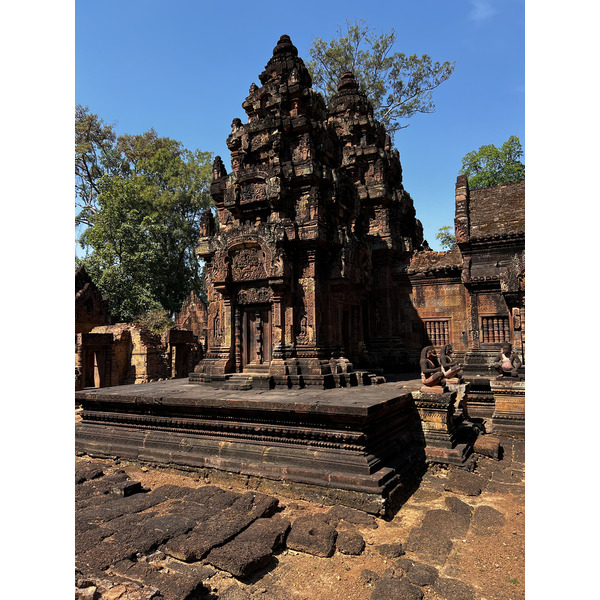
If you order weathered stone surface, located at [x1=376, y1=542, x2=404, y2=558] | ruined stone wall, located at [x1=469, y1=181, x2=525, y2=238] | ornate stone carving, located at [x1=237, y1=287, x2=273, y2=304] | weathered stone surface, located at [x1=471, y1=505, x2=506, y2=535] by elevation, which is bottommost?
weathered stone surface, located at [x1=471, y1=505, x2=506, y2=535]

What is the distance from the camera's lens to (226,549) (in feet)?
12.6

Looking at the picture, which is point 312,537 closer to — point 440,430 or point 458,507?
point 458,507

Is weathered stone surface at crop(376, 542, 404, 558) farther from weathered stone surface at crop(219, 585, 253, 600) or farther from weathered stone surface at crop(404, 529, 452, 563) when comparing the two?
weathered stone surface at crop(219, 585, 253, 600)

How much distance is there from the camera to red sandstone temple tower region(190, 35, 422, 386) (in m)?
9.21

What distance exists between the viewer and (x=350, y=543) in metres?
4.14

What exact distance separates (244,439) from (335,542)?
8.71ft

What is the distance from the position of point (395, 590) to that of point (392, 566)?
0.49 m

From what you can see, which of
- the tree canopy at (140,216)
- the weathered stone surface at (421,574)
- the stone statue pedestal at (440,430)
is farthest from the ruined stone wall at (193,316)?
the weathered stone surface at (421,574)

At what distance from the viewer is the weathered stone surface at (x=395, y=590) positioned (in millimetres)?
3287

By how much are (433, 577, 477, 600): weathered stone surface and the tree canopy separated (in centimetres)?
2179

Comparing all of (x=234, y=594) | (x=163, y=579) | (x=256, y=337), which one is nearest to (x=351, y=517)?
(x=234, y=594)

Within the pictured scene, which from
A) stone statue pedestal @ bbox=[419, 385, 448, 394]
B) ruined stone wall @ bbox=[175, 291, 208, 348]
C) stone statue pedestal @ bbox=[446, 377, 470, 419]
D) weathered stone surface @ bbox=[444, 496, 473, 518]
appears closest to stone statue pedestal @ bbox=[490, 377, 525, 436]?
stone statue pedestal @ bbox=[446, 377, 470, 419]

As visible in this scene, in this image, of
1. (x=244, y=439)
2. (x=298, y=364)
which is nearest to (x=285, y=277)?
(x=298, y=364)
